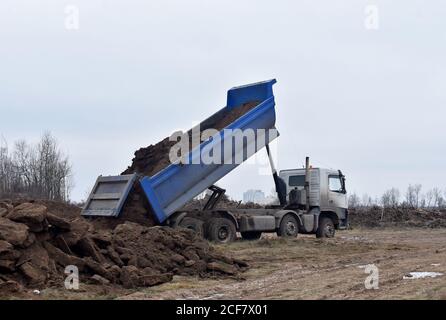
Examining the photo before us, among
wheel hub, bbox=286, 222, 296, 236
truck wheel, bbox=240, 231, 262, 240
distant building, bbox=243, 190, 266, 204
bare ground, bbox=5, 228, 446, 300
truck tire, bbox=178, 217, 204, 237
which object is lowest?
bare ground, bbox=5, 228, 446, 300

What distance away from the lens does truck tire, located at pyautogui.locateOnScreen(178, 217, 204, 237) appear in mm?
17422

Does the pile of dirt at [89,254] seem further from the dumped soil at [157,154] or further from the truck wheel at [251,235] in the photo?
the truck wheel at [251,235]

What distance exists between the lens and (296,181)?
21.7 m

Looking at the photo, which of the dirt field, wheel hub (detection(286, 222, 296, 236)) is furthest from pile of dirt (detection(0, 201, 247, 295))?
wheel hub (detection(286, 222, 296, 236))

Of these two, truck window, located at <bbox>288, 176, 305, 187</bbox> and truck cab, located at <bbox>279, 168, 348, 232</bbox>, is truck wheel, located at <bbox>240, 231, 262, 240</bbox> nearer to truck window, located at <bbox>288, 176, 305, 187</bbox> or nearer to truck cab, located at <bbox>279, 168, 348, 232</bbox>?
truck cab, located at <bbox>279, 168, 348, 232</bbox>

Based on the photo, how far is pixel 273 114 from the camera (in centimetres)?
1852

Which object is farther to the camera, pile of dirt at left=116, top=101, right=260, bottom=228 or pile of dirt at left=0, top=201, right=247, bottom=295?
pile of dirt at left=116, top=101, right=260, bottom=228

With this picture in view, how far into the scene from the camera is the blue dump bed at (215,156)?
16.4m

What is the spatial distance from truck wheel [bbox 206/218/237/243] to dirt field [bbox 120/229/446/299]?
0.69 meters

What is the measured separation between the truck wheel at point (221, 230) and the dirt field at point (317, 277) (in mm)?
695

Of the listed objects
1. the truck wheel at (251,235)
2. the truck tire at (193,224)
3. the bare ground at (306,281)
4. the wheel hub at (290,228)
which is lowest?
the bare ground at (306,281)

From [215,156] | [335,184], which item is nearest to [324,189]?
[335,184]

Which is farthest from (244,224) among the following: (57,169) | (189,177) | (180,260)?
(57,169)

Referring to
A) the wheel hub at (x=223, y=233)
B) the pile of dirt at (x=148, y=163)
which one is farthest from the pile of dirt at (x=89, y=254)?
the wheel hub at (x=223, y=233)
